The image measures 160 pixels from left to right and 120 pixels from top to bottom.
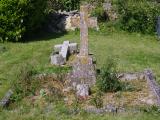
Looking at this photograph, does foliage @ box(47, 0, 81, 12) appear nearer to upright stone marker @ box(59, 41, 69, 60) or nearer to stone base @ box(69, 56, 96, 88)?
upright stone marker @ box(59, 41, 69, 60)

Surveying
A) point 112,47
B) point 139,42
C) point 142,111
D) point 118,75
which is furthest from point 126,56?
point 142,111

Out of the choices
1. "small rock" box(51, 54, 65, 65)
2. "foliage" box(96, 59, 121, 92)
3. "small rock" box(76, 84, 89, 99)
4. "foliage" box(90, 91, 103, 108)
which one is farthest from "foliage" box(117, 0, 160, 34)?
"foliage" box(90, 91, 103, 108)

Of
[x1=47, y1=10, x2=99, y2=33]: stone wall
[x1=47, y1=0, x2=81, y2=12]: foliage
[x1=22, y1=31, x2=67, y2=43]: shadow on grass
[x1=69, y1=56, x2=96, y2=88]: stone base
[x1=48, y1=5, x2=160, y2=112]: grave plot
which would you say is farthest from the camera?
[x1=47, y1=0, x2=81, y2=12]: foliage

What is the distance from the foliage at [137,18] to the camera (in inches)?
711

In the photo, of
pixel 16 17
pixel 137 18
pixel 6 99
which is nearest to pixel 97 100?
pixel 6 99

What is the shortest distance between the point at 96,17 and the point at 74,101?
914 centimetres

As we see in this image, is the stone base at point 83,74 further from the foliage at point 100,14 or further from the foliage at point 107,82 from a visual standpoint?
the foliage at point 100,14

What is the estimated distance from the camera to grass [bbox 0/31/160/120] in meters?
13.0

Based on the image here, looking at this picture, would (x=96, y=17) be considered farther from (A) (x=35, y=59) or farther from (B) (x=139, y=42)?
(A) (x=35, y=59)

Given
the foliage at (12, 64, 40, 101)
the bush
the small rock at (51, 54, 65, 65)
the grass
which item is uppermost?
the foliage at (12, 64, 40, 101)

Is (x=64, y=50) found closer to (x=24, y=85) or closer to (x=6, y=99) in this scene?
(x=24, y=85)

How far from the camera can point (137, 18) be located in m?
18.2

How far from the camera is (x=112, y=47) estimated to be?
1584 centimetres

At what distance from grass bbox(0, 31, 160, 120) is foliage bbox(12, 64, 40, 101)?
419 mm
